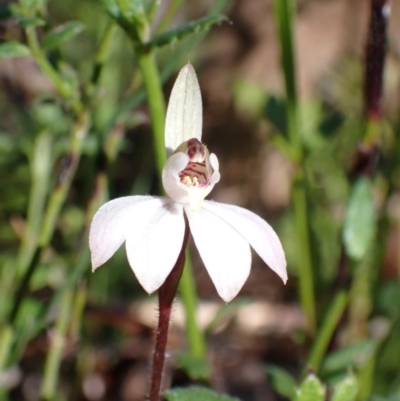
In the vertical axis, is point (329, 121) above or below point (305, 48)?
below

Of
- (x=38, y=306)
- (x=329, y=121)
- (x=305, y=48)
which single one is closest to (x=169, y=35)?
(x=329, y=121)

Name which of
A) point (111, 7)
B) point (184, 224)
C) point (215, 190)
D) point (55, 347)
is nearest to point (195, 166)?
point (184, 224)

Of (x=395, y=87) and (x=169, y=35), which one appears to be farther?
(x=395, y=87)

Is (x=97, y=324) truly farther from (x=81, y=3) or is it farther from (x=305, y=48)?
(x=305, y=48)

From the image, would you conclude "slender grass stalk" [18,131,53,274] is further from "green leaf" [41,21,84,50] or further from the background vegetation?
"green leaf" [41,21,84,50]

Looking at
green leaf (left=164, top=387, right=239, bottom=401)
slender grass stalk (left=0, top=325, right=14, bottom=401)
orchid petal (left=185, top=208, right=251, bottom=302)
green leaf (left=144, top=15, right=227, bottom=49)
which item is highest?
green leaf (left=144, top=15, right=227, bottom=49)

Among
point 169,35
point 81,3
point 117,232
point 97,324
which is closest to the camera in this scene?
point 117,232

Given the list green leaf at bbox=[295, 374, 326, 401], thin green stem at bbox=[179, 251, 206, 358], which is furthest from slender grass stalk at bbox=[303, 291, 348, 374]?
green leaf at bbox=[295, 374, 326, 401]
